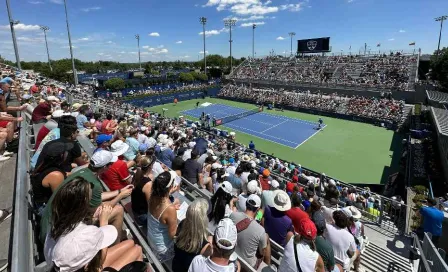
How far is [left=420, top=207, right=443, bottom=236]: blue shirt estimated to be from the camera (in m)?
7.08

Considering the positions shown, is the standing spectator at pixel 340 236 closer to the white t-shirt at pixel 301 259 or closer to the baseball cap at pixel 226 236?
the white t-shirt at pixel 301 259

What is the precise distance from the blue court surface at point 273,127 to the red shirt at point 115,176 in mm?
20890

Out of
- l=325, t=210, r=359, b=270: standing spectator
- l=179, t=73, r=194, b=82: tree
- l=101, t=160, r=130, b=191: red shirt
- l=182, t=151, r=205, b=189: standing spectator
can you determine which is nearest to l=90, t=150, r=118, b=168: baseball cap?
l=101, t=160, r=130, b=191: red shirt

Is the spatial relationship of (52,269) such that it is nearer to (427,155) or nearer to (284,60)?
(427,155)

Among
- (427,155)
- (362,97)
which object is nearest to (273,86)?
(362,97)

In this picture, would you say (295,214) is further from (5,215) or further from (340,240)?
(5,215)

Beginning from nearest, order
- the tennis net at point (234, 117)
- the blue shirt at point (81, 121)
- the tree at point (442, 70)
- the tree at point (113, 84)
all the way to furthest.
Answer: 1. the blue shirt at point (81, 121)
2. the tennis net at point (234, 117)
3. the tree at point (442, 70)
4. the tree at point (113, 84)

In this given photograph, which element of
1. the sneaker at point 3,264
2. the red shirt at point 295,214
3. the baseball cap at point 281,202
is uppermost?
the sneaker at point 3,264

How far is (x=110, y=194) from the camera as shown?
13.6 feet

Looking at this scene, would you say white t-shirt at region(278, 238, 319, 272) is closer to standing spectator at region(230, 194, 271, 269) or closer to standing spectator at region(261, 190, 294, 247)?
standing spectator at region(230, 194, 271, 269)

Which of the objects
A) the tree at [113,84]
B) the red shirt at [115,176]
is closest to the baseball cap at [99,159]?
the red shirt at [115,176]

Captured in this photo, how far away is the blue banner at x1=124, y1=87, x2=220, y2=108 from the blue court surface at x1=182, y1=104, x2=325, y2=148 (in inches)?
265

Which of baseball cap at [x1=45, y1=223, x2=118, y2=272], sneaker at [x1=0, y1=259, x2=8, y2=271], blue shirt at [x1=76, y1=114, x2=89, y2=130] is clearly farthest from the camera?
blue shirt at [x1=76, y1=114, x2=89, y2=130]

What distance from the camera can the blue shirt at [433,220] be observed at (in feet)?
23.2
